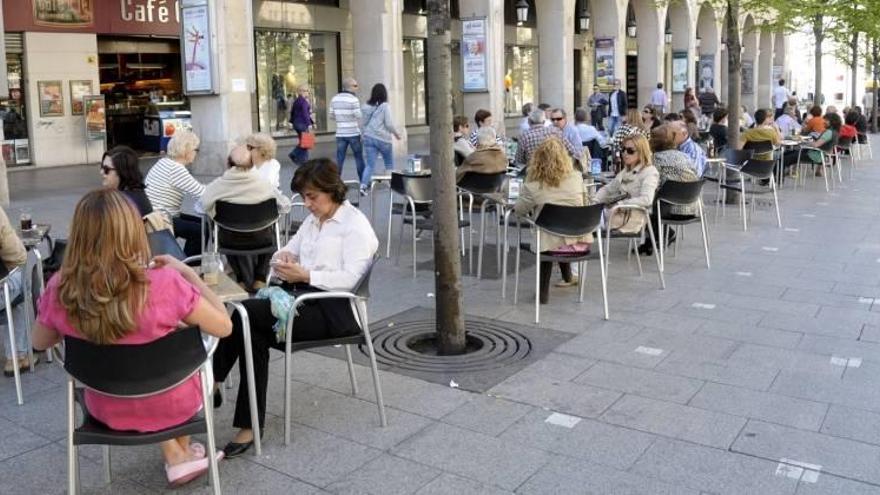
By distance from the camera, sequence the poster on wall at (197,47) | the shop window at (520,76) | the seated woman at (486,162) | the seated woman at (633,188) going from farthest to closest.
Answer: the shop window at (520,76) < the poster on wall at (197,47) < the seated woman at (486,162) < the seated woman at (633,188)

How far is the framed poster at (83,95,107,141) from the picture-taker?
61.1ft

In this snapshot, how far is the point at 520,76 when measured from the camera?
33.8m

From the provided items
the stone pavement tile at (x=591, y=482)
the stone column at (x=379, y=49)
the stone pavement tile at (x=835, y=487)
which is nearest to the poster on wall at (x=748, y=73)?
the stone column at (x=379, y=49)

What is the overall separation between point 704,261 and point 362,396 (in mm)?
4656

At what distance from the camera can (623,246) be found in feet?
30.2

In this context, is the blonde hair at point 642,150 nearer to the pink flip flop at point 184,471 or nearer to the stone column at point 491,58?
the pink flip flop at point 184,471

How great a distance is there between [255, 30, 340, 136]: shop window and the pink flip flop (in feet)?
65.7

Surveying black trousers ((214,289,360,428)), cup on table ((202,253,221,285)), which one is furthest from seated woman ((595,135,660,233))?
cup on table ((202,253,221,285))

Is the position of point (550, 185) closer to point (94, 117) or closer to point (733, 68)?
point (733, 68)

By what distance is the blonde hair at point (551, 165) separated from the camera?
6.68m

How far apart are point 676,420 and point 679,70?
3003cm

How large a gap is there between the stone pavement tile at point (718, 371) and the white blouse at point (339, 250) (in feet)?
6.35

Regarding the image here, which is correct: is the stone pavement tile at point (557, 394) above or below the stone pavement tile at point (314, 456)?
above

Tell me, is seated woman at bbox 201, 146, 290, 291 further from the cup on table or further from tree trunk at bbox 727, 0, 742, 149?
tree trunk at bbox 727, 0, 742, 149
